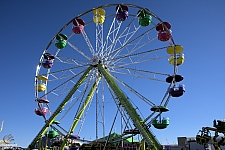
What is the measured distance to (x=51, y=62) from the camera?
64.8 ft

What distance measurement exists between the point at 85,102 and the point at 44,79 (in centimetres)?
400

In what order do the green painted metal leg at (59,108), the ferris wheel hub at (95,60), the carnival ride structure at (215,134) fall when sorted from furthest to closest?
the ferris wheel hub at (95,60) < the green painted metal leg at (59,108) < the carnival ride structure at (215,134)

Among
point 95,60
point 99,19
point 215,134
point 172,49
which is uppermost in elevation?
point 99,19

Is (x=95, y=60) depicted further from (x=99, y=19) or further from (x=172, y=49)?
(x=172, y=49)

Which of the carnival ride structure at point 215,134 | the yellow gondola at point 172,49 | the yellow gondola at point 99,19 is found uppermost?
the yellow gondola at point 99,19

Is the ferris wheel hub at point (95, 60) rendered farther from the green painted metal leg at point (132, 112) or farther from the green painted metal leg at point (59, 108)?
the green painted metal leg at point (132, 112)

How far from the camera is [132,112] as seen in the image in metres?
15.6

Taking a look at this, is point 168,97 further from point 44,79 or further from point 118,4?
point 44,79

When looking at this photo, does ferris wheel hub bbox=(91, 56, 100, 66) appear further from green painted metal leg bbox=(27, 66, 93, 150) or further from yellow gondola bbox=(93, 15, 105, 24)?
yellow gondola bbox=(93, 15, 105, 24)

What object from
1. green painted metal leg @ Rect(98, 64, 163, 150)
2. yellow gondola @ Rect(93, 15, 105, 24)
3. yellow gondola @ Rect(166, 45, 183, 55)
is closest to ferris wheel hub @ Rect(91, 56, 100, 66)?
green painted metal leg @ Rect(98, 64, 163, 150)

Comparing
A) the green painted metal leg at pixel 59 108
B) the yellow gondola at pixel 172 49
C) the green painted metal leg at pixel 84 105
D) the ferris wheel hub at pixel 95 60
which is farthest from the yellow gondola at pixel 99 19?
the yellow gondola at pixel 172 49

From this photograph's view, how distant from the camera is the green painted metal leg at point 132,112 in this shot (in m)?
14.4

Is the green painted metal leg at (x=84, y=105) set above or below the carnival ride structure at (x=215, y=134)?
above

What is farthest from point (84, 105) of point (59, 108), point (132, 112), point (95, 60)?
point (132, 112)
